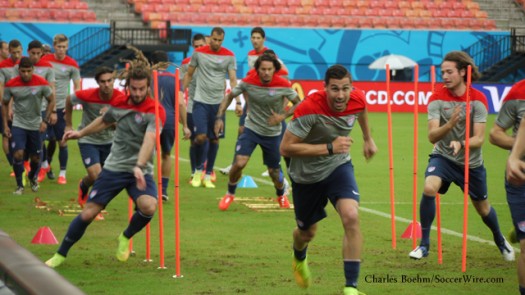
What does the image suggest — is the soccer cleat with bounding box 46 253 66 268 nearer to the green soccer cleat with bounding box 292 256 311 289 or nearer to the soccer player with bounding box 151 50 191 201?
the green soccer cleat with bounding box 292 256 311 289

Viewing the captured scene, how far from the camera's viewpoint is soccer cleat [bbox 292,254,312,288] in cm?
938

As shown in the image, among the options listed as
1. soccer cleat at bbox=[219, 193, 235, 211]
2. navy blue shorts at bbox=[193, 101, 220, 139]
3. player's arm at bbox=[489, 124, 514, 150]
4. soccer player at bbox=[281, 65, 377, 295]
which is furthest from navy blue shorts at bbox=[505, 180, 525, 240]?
navy blue shorts at bbox=[193, 101, 220, 139]

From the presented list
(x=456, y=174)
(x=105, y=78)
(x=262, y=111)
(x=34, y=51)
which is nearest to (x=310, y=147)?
(x=456, y=174)

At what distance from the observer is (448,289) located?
949 cm

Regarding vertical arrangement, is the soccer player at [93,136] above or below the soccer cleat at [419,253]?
above

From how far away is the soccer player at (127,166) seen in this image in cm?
1000

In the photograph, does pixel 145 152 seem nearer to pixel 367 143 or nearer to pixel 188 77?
pixel 367 143

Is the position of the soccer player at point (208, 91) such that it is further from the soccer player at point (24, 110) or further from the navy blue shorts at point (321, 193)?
the navy blue shorts at point (321, 193)

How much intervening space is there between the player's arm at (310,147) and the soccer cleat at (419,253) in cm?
249

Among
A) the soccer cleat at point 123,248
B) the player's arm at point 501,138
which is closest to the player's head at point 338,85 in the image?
the player's arm at point 501,138

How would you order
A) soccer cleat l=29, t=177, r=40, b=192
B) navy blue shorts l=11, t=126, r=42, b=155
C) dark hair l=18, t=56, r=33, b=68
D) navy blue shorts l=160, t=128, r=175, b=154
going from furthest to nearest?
soccer cleat l=29, t=177, r=40, b=192 → navy blue shorts l=11, t=126, r=42, b=155 → dark hair l=18, t=56, r=33, b=68 → navy blue shorts l=160, t=128, r=175, b=154

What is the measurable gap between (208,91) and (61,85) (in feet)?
9.60

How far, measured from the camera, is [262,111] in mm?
14633

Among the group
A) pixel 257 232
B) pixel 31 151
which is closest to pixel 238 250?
pixel 257 232
